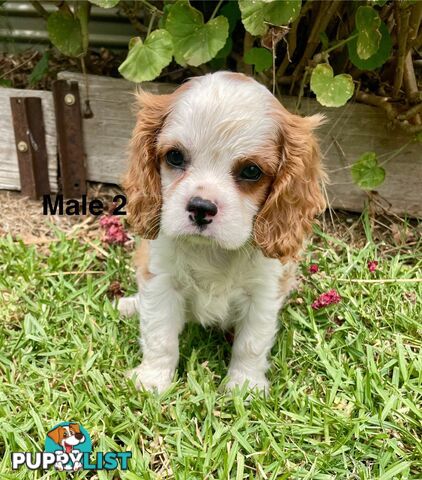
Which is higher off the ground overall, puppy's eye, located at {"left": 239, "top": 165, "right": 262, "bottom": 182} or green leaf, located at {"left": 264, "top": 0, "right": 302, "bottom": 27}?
green leaf, located at {"left": 264, "top": 0, "right": 302, "bottom": 27}

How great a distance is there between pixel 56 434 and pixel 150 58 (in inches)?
74.9

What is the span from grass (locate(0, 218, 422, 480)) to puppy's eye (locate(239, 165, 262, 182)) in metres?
0.96

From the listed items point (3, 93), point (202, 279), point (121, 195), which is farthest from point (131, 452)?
point (3, 93)

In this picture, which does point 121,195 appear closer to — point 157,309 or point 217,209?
point 157,309

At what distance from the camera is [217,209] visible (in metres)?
2.11

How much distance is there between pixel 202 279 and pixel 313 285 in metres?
0.96

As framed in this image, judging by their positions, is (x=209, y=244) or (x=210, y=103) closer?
(x=210, y=103)

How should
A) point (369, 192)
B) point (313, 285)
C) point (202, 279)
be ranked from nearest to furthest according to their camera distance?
point (202, 279)
point (313, 285)
point (369, 192)

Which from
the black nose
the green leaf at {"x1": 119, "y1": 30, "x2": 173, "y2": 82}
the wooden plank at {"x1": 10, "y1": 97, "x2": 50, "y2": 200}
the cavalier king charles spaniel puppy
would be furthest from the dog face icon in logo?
the wooden plank at {"x1": 10, "y1": 97, "x2": 50, "y2": 200}

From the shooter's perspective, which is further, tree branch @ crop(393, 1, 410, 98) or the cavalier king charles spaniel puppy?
tree branch @ crop(393, 1, 410, 98)

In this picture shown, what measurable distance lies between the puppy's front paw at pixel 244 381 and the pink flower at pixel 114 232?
1230 mm

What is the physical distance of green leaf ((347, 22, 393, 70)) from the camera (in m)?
3.22

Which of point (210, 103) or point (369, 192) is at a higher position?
point (210, 103)

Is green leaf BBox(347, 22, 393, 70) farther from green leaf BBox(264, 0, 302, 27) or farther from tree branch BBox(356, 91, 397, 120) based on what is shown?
green leaf BBox(264, 0, 302, 27)
